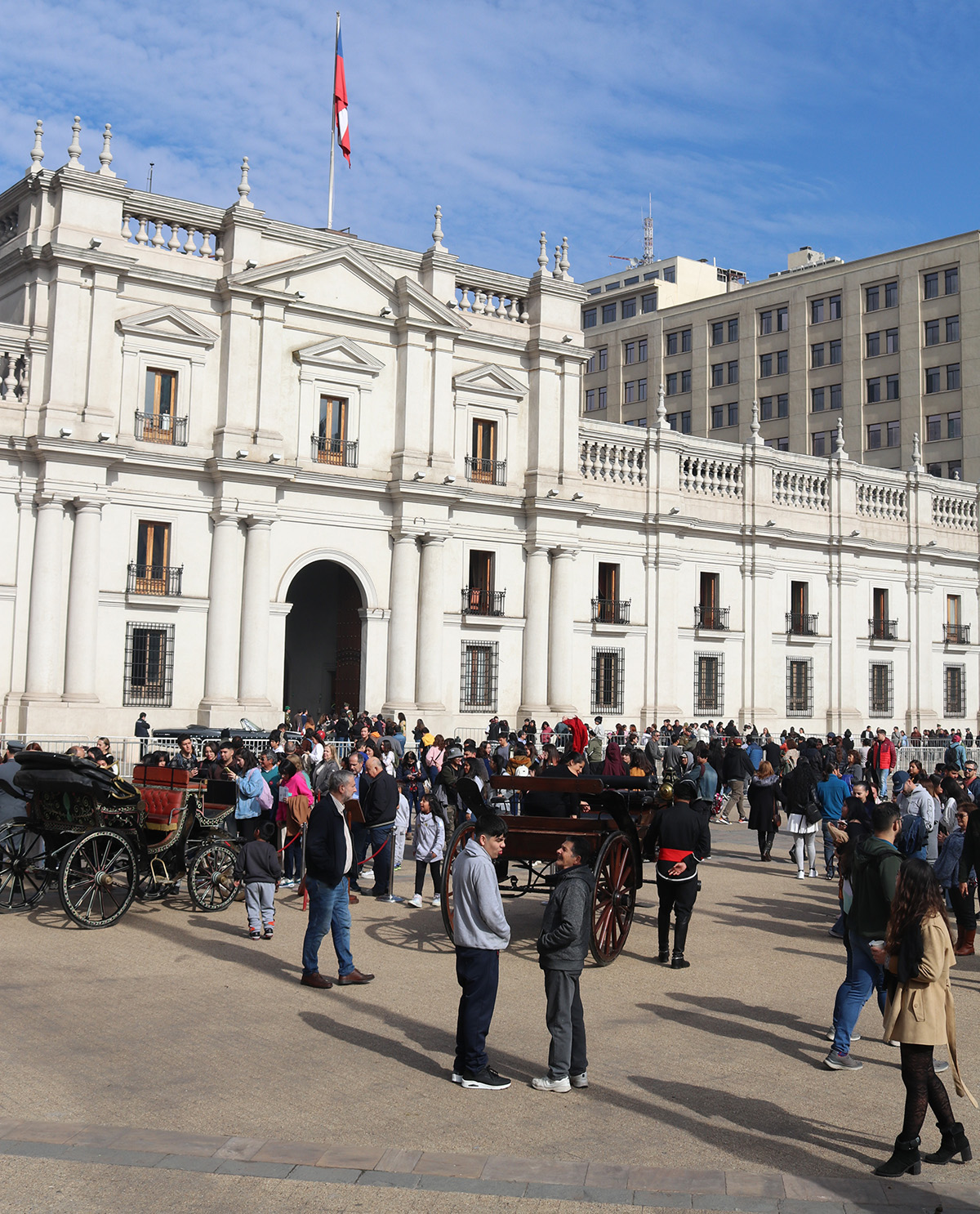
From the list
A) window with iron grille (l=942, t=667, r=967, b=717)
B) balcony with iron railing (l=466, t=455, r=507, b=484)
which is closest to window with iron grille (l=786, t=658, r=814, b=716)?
window with iron grille (l=942, t=667, r=967, b=717)

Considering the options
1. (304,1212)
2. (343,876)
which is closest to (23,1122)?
(304,1212)

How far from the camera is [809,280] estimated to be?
2335 inches

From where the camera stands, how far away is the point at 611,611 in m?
36.6

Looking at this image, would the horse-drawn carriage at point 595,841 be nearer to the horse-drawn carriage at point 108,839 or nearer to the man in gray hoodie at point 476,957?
the man in gray hoodie at point 476,957

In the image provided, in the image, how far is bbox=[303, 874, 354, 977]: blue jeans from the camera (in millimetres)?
10484

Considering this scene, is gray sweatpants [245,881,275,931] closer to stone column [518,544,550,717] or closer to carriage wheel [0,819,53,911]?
carriage wheel [0,819,53,911]

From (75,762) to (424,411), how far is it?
2214 centimetres

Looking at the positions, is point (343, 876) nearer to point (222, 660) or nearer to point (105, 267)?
point (222, 660)

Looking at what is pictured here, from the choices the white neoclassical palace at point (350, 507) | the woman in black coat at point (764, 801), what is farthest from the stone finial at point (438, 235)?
the woman in black coat at point (764, 801)

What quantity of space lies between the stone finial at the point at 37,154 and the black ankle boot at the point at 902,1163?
28.4 m

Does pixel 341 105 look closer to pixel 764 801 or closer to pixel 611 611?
pixel 611 611

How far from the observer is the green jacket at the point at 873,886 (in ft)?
27.3

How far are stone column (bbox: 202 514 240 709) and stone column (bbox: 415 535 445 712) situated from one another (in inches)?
205

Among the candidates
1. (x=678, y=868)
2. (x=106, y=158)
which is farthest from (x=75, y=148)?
(x=678, y=868)
